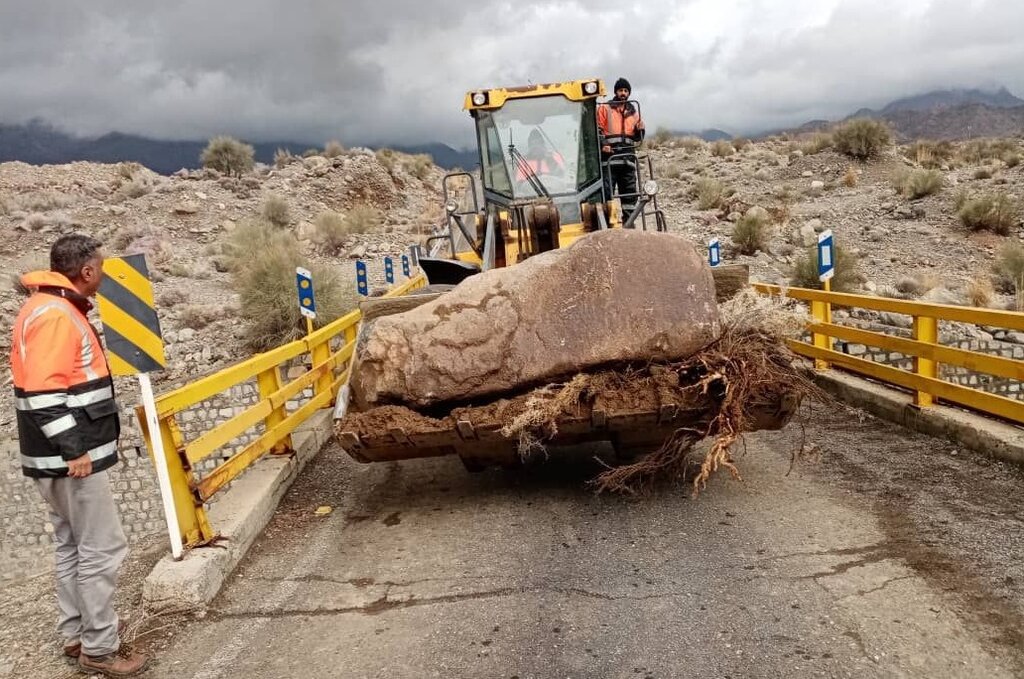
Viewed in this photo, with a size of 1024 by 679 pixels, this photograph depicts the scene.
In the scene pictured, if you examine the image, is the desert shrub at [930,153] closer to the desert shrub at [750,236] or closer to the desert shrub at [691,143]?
the desert shrub at [691,143]

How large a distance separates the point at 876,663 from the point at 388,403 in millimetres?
3073

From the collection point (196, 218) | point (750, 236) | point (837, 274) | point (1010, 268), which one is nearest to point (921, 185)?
point (750, 236)

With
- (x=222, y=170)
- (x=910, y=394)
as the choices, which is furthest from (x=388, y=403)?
(x=222, y=170)

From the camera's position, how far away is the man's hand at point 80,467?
3.36m

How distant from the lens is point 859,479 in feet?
17.1

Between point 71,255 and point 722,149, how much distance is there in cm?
3877

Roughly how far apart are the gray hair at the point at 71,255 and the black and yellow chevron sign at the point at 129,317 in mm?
418

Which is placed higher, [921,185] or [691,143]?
[691,143]

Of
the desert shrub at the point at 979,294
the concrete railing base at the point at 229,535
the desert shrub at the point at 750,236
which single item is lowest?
the desert shrub at the point at 979,294

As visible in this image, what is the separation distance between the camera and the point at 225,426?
4.88 meters

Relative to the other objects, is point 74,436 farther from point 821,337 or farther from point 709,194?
point 709,194

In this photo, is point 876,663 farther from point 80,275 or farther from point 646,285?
point 80,275

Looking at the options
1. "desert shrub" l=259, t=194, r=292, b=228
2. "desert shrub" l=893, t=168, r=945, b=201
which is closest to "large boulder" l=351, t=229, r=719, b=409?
"desert shrub" l=893, t=168, r=945, b=201

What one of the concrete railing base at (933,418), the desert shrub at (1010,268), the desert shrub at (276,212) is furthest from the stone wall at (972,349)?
the desert shrub at (276,212)
